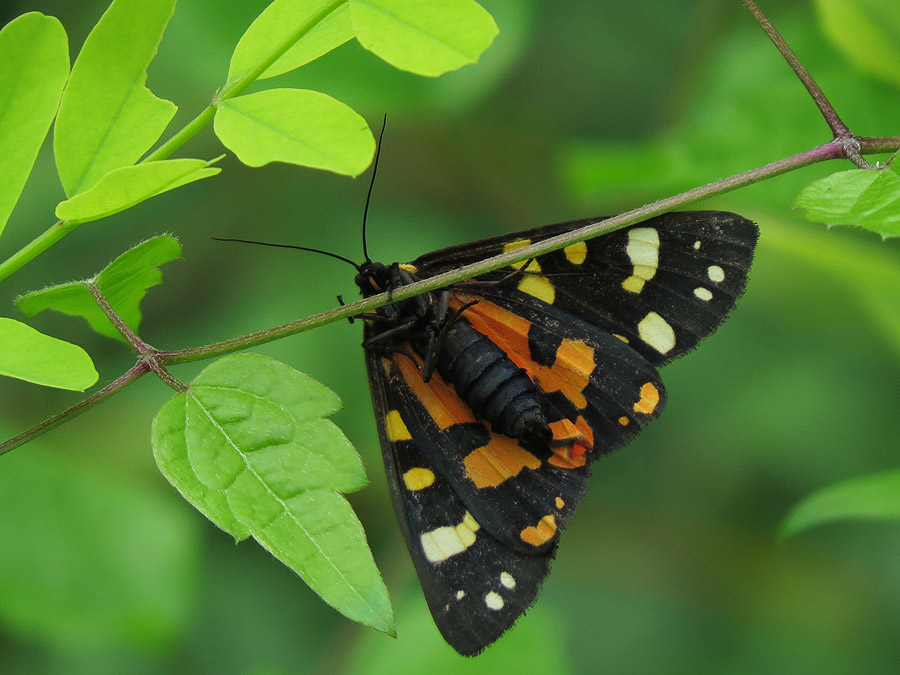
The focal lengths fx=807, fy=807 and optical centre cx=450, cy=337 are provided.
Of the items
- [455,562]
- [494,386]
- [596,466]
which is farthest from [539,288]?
[596,466]

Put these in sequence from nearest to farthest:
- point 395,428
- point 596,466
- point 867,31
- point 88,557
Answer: point 395,428 → point 867,31 → point 88,557 → point 596,466

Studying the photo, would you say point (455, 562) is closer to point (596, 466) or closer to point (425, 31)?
point (425, 31)

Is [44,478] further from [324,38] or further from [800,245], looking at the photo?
[800,245]

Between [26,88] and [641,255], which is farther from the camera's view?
[641,255]

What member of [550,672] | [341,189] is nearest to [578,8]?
[341,189]

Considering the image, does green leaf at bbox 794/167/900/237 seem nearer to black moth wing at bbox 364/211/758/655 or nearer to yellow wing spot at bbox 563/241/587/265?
black moth wing at bbox 364/211/758/655
